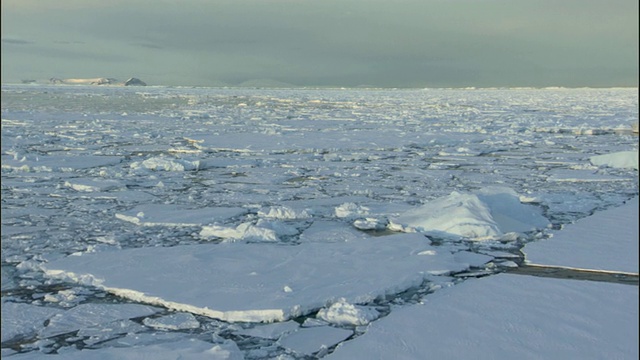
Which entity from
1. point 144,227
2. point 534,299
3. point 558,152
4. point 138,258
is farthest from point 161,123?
point 534,299

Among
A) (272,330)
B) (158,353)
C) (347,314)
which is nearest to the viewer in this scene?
(158,353)

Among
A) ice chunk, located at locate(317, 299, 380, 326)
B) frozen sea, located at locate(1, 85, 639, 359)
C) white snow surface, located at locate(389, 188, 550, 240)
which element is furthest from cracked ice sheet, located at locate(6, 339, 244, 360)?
white snow surface, located at locate(389, 188, 550, 240)

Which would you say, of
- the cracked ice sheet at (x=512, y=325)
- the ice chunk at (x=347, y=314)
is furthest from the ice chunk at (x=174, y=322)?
the cracked ice sheet at (x=512, y=325)

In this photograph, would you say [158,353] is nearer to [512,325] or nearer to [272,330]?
[272,330]

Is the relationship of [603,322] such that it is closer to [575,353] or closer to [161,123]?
[575,353]

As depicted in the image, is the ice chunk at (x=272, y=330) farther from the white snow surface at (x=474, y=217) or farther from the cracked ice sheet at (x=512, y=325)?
the white snow surface at (x=474, y=217)

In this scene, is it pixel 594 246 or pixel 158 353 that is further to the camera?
pixel 594 246

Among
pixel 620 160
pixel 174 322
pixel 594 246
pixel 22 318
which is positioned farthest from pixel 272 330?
pixel 620 160
